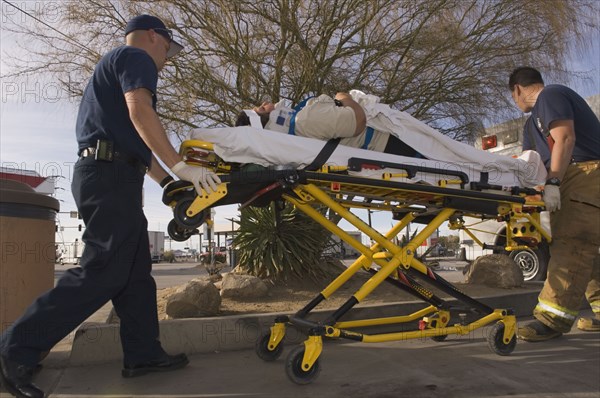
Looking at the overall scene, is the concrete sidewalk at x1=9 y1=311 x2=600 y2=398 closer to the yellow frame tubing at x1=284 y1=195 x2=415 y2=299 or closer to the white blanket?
the yellow frame tubing at x1=284 y1=195 x2=415 y2=299

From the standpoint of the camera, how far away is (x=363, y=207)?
364cm

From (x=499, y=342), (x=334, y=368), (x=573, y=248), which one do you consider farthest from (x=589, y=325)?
(x=334, y=368)

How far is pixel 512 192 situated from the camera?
334 cm

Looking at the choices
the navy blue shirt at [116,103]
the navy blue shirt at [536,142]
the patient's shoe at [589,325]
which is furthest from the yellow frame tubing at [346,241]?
the patient's shoe at [589,325]

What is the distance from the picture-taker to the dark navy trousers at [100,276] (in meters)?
2.47

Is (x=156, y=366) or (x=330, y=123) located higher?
(x=330, y=123)

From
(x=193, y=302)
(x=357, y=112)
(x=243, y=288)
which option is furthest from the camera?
(x=243, y=288)

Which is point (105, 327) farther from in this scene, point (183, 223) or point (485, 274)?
point (485, 274)

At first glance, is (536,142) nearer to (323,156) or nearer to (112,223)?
(323,156)

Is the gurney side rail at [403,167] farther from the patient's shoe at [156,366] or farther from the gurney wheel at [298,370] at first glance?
the patient's shoe at [156,366]

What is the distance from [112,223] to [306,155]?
1144 millimetres

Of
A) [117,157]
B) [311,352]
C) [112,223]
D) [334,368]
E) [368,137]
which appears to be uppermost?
[368,137]

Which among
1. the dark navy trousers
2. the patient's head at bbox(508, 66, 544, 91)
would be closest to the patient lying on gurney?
the dark navy trousers

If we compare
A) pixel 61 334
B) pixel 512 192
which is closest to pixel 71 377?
pixel 61 334
